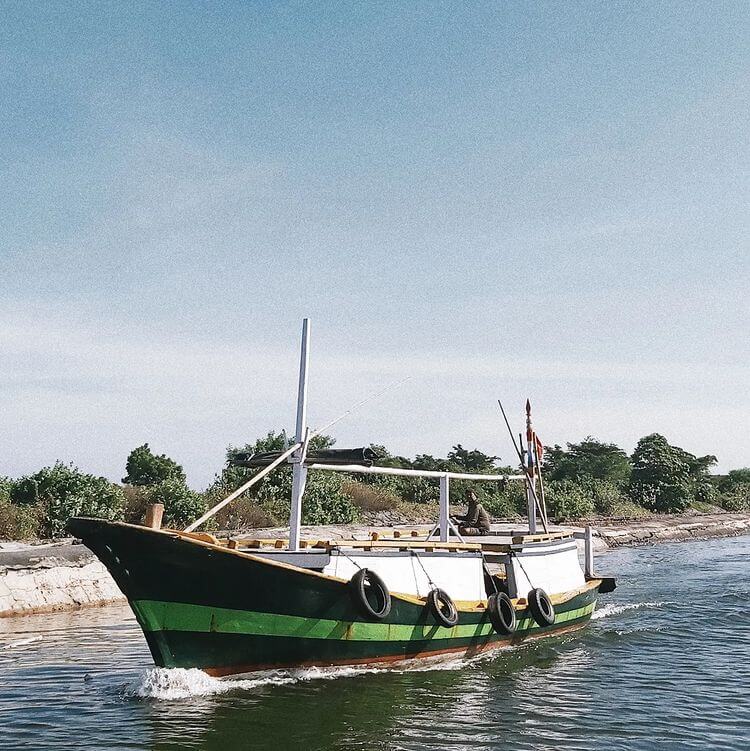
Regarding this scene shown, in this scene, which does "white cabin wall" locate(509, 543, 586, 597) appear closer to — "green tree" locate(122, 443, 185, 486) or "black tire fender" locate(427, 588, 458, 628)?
"black tire fender" locate(427, 588, 458, 628)

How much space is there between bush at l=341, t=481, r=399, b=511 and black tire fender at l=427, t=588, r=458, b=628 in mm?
27513

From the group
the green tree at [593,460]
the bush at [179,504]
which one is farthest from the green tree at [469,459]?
the bush at [179,504]

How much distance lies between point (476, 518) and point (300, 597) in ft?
27.7

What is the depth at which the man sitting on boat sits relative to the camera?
1958 cm

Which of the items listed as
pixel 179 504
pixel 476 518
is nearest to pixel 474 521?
pixel 476 518

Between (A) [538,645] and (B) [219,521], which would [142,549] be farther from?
(B) [219,521]

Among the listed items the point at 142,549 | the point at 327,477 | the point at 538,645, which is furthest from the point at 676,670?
the point at 327,477

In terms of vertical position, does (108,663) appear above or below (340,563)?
below

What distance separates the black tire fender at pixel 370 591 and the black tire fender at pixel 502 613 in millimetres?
2977

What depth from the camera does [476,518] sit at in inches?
782

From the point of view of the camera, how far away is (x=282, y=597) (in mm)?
12180

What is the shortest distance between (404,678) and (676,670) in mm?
5186

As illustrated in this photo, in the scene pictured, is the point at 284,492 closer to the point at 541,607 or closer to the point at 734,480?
the point at 541,607

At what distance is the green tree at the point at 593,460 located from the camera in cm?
8838
